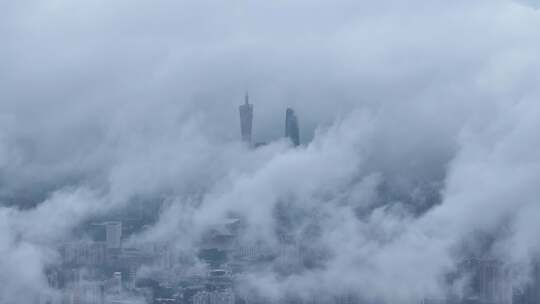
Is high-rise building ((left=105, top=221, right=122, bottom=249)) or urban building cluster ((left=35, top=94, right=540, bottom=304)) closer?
urban building cluster ((left=35, top=94, right=540, bottom=304))

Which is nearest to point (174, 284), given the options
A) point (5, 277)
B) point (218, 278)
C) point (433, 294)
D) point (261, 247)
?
point (218, 278)

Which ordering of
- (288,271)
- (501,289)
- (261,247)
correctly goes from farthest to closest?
(261,247) → (288,271) → (501,289)

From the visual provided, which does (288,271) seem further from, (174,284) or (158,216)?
(158,216)

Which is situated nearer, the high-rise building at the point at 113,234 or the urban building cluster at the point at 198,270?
the urban building cluster at the point at 198,270
